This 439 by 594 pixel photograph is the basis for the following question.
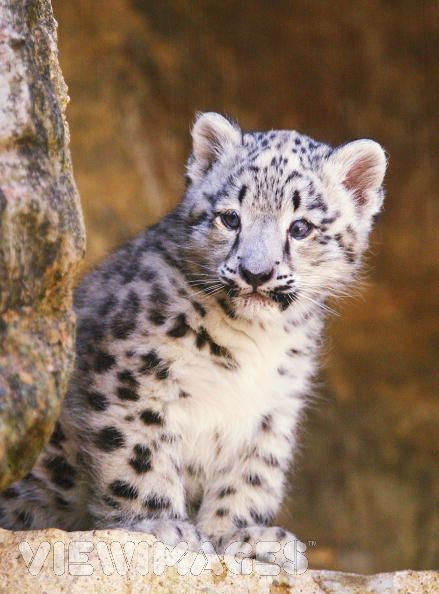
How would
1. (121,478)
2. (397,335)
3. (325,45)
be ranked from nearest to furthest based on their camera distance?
(121,478) < (325,45) < (397,335)

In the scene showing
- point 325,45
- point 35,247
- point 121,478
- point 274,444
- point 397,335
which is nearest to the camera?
point 35,247

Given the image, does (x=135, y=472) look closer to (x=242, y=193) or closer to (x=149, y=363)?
(x=149, y=363)

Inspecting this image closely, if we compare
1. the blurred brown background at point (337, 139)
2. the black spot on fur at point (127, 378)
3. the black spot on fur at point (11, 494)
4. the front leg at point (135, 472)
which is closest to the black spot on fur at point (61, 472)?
the black spot on fur at point (11, 494)

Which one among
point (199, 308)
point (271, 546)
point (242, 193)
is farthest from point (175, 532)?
point (242, 193)

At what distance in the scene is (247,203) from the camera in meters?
4.71

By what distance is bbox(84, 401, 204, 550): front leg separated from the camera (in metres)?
4.64

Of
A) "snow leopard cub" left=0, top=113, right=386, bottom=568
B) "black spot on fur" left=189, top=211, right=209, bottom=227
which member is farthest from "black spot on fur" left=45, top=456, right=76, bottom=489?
"black spot on fur" left=189, top=211, right=209, bottom=227

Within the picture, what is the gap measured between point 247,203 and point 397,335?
439 cm

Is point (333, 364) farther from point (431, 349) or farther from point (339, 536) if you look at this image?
A: point (339, 536)

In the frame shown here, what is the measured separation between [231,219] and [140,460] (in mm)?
1125

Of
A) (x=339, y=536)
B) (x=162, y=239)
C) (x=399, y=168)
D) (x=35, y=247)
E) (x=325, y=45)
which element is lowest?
(x=339, y=536)

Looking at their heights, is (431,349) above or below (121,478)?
above

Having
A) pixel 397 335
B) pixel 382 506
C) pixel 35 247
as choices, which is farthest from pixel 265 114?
pixel 35 247

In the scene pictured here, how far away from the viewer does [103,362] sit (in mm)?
4812
